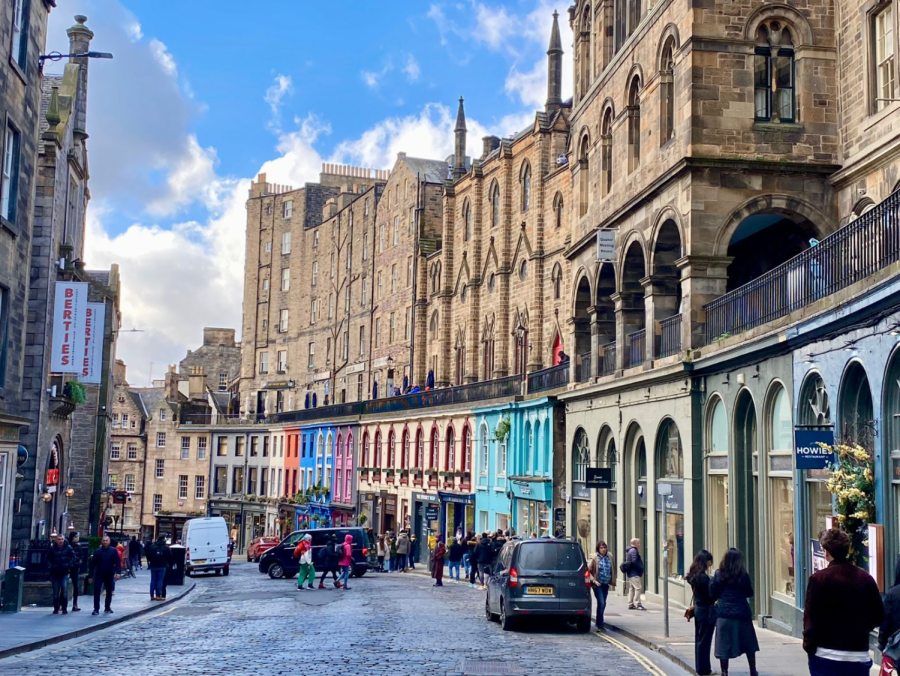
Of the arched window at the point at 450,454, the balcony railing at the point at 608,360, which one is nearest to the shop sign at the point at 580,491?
the balcony railing at the point at 608,360

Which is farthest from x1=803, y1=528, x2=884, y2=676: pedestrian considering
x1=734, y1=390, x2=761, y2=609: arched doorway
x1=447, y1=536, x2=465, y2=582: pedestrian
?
x1=447, y1=536, x2=465, y2=582: pedestrian

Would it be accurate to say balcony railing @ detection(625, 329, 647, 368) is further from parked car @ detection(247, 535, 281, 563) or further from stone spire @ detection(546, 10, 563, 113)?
parked car @ detection(247, 535, 281, 563)

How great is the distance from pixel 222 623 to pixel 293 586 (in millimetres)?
12090

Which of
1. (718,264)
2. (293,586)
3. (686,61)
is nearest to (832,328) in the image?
(718,264)

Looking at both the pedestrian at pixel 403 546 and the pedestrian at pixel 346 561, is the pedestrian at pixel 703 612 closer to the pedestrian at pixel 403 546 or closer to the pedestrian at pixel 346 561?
the pedestrian at pixel 346 561

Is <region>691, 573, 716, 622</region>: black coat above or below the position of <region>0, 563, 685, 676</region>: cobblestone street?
above

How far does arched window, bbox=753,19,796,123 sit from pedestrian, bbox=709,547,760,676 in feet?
44.3

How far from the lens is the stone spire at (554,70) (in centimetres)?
4941

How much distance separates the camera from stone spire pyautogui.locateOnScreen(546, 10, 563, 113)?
162ft

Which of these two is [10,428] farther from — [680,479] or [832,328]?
[832,328]

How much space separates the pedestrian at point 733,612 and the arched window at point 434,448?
1468 inches

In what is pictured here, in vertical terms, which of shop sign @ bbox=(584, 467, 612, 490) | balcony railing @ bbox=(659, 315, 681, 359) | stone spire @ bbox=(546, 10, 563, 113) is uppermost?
stone spire @ bbox=(546, 10, 563, 113)

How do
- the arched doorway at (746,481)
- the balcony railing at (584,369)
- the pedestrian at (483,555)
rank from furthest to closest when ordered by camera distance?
the balcony railing at (584,369) → the pedestrian at (483,555) → the arched doorway at (746,481)

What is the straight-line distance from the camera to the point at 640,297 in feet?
92.4
